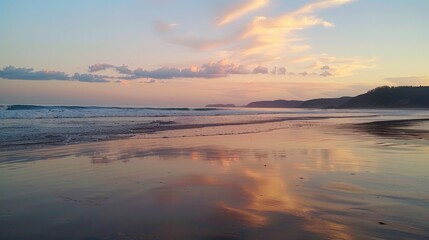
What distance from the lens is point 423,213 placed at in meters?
5.24

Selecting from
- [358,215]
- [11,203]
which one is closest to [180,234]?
[358,215]

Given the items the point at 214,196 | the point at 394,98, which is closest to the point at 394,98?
the point at 394,98

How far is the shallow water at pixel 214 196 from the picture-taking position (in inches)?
182

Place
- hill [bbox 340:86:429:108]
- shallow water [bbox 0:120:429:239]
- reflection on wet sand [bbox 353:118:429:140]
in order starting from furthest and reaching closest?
hill [bbox 340:86:429:108] → reflection on wet sand [bbox 353:118:429:140] → shallow water [bbox 0:120:429:239]

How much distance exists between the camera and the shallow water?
462 centimetres

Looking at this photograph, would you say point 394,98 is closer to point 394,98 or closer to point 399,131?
point 394,98

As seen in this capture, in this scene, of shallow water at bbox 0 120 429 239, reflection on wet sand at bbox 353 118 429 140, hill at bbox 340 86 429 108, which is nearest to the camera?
shallow water at bbox 0 120 429 239

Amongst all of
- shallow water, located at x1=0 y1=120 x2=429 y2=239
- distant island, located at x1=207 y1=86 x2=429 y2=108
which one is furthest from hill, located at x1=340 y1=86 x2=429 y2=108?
shallow water, located at x1=0 y1=120 x2=429 y2=239

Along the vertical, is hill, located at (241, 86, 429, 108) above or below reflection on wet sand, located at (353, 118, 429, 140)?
above

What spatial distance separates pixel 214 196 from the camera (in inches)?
253

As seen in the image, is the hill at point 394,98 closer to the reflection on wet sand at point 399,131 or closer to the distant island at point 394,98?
the distant island at point 394,98

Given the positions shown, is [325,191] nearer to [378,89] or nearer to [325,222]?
[325,222]

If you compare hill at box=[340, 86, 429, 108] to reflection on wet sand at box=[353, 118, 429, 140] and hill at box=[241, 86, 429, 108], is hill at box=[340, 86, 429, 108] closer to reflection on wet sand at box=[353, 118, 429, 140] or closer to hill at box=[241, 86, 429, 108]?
hill at box=[241, 86, 429, 108]

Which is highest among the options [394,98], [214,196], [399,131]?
[394,98]
